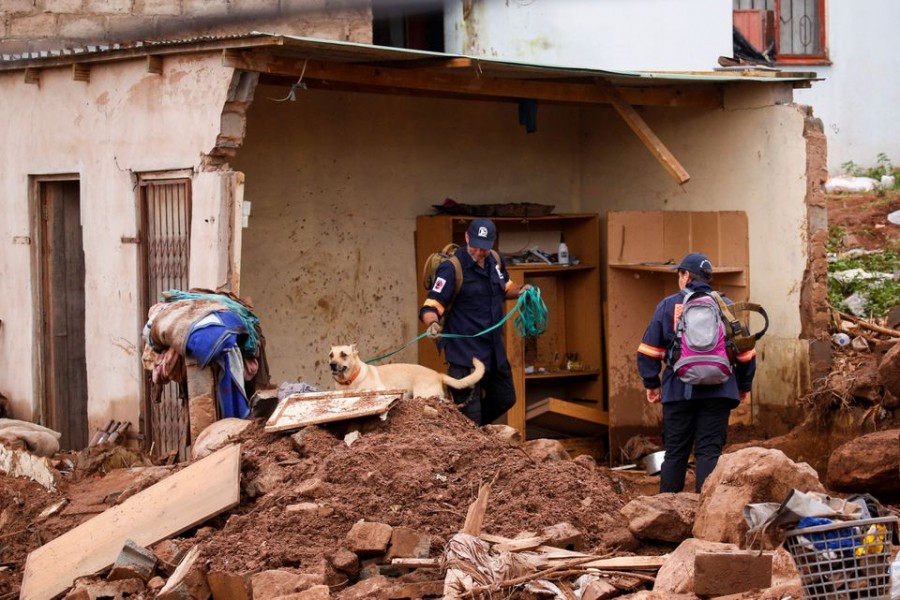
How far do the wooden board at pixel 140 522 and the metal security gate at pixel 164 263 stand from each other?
2113 mm

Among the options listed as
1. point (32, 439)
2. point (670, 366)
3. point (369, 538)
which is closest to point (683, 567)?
point (369, 538)

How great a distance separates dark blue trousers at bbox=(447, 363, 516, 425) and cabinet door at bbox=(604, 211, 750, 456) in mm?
2334

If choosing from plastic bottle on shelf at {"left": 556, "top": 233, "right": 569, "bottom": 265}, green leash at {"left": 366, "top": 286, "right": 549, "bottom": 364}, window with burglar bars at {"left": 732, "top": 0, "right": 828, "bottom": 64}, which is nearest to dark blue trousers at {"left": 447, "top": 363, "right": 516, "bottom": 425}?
green leash at {"left": 366, "top": 286, "right": 549, "bottom": 364}

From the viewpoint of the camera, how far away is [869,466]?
9117mm

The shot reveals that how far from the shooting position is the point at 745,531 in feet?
20.4

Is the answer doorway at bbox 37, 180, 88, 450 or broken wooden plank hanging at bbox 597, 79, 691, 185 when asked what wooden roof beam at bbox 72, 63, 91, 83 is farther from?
broken wooden plank hanging at bbox 597, 79, 691, 185

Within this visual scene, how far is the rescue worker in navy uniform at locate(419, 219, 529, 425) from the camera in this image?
1023 centimetres

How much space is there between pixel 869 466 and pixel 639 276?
425 centimetres

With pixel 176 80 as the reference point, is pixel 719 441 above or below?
below

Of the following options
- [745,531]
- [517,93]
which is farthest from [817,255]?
[745,531]

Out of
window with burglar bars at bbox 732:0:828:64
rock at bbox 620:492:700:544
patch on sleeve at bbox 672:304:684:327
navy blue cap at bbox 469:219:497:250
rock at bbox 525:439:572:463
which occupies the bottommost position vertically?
rock at bbox 620:492:700:544

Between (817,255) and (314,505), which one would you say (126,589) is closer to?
(314,505)

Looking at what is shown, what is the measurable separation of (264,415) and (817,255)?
5429 mm

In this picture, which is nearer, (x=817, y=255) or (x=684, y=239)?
(x=817, y=255)
